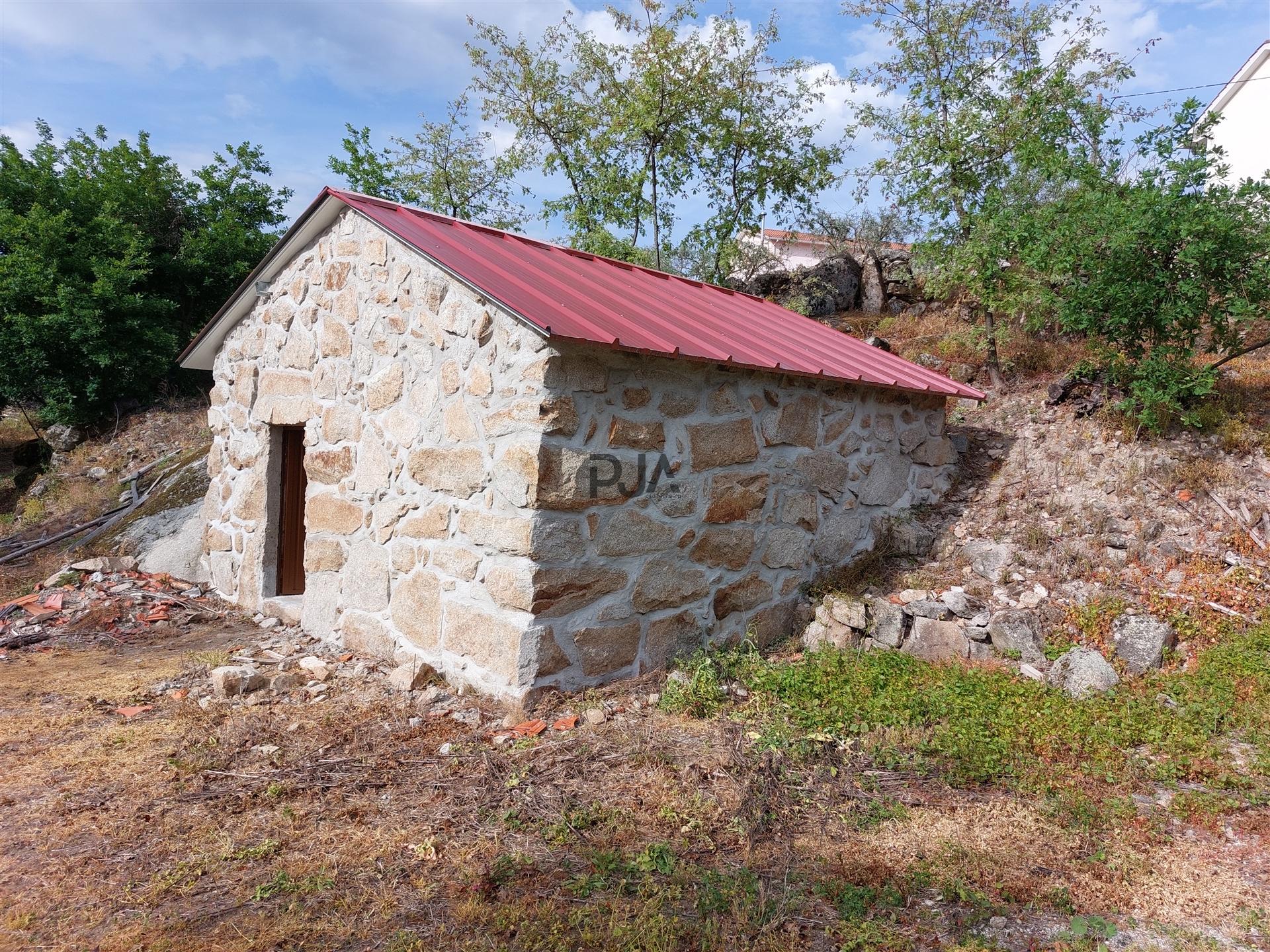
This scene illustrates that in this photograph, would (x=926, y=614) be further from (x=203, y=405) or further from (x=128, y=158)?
(x=128, y=158)

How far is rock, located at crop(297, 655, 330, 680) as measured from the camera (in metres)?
4.70

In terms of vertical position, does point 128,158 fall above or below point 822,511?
above

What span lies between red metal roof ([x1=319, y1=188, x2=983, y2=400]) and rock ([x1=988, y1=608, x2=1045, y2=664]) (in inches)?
72.1

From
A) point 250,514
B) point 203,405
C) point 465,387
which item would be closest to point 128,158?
point 203,405

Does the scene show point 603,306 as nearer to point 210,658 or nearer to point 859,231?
point 210,658

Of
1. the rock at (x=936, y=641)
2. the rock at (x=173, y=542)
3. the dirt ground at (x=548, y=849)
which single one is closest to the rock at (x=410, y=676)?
the dirt ground at (x=548, y=849)

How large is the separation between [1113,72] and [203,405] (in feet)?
48.6

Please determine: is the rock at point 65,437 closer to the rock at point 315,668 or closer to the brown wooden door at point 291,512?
the brown wooden door at point 291,512

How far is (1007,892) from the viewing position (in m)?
2.65

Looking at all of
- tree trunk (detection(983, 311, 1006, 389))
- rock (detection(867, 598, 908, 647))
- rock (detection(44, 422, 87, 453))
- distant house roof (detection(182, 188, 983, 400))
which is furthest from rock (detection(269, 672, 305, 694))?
rock (detection(44, 422, 87, 453))

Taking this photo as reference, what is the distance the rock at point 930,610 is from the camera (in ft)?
15.9

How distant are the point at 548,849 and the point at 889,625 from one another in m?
2.84

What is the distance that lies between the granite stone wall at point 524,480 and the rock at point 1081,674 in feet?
5.52

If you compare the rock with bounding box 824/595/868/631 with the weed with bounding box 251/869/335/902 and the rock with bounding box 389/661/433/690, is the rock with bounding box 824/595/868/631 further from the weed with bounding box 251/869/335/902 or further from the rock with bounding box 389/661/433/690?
the weed with bounding box 251/869/335/902
